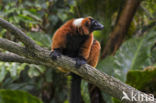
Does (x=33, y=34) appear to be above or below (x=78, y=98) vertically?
above

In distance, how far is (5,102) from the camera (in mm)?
3105

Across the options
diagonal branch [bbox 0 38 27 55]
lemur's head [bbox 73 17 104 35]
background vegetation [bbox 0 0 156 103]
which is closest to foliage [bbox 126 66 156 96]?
background vegetation [bbox 0 0 156 103]

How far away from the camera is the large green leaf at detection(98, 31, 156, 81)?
3626 mm

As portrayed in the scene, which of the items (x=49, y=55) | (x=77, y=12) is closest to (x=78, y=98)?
(x=49, y=55)

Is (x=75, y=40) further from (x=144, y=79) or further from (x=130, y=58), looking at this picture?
(x=130, y=58)

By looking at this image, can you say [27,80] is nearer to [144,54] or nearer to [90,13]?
[90,13]

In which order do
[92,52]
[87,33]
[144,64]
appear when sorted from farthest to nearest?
[144,64], [92,52], [87,33]

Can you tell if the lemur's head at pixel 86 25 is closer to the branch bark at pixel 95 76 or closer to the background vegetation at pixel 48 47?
the branch bark at pixel 95 76

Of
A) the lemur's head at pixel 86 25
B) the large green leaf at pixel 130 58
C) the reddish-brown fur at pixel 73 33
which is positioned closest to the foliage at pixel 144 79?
the large green leaf at pixel 130 58

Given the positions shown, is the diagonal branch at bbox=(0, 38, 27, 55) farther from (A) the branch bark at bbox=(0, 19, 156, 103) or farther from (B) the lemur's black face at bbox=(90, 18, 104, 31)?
(B) the lemur's black face at bbox=(90, 18, 104, 31)

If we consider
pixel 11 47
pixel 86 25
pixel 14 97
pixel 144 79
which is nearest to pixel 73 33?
pixel 86 25

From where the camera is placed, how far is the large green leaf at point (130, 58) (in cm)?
363

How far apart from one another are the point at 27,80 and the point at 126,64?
7.24ft

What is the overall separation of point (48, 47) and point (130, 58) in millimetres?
1621
